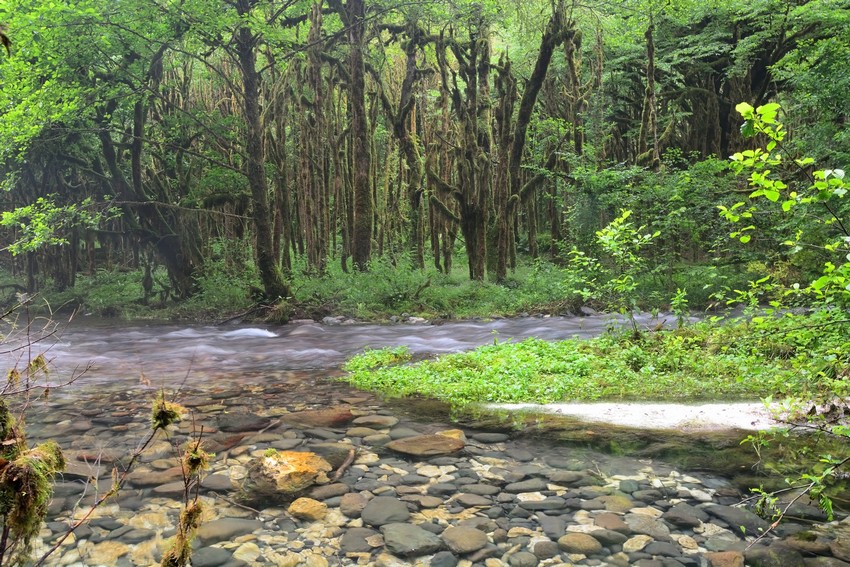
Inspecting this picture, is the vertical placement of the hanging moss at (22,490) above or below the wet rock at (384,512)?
above

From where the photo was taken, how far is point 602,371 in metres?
7.88

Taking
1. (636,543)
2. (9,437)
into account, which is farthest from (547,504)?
(9,437)

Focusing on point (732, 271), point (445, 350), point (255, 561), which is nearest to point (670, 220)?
point (732, 271)

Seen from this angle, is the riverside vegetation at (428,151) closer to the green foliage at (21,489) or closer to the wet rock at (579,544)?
the wet rock at (579,544)

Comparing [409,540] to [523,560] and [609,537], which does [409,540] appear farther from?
[609,537]

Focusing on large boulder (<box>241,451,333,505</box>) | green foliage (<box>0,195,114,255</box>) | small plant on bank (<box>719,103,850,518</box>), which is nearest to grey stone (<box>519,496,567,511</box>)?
small plant on bank (<box>719,103,850,518</box>)

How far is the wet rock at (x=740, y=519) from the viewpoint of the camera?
383cm

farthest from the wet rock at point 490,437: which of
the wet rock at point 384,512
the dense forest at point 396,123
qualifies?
the dense forest at point 396,123

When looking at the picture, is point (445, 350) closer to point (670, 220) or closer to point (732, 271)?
point (670, 220)

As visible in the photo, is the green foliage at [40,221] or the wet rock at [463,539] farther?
the green foliage at [40,221]

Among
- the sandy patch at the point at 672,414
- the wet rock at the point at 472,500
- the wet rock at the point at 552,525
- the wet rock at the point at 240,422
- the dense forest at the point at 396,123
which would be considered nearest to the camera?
the wet rock at the point at 552,525

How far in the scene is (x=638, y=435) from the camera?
5.74m

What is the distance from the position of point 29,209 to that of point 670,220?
15.6 metres

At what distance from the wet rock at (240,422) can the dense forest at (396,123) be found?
7.93m
